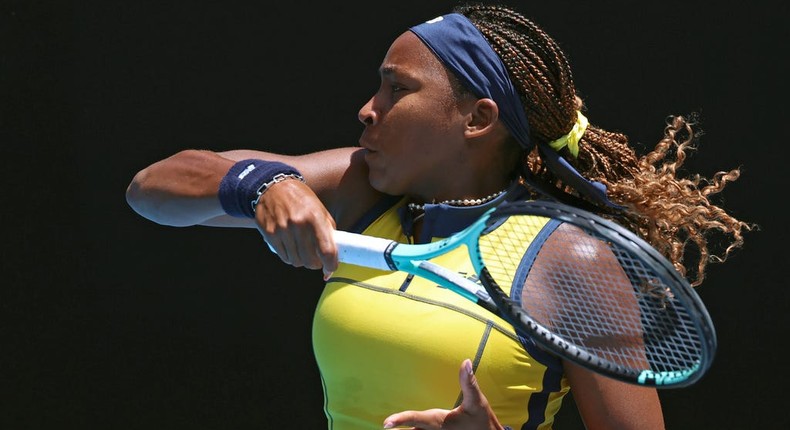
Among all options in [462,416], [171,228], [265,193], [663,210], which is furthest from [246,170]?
[171,228]

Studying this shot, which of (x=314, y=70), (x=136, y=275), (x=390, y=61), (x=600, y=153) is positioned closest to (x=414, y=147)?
(x=390, y=61)

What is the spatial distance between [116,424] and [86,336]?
0.88 feet

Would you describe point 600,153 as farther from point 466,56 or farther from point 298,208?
point 298,208

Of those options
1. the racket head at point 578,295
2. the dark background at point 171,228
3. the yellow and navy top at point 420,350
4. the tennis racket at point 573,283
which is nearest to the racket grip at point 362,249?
the tennis racket at point 573,283

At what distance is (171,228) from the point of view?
3.77 meters

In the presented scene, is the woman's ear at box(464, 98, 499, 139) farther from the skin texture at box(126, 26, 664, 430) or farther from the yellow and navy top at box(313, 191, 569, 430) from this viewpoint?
the yellow and navy top at box(313, 191, 569, 430)

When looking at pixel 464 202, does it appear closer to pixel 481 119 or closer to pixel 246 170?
pixel 481 119

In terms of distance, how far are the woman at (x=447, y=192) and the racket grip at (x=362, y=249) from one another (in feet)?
0.52

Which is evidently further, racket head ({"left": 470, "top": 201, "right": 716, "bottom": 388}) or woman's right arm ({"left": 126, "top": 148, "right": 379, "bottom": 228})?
woman's right arm ({"left": 126, "top": 148, "right": 379, "bottom": 228})

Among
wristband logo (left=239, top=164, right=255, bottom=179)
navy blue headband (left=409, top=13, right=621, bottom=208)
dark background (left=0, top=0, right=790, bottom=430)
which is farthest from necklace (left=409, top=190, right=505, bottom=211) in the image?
dark background (left=0, top=0, right=790, bottom=430)

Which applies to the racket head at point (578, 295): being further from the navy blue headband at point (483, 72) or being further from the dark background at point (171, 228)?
the dark background at point (171, 228)

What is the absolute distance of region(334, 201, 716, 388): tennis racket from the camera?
1924 mm

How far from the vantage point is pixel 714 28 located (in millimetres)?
3488

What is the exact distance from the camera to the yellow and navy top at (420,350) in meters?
2.32
